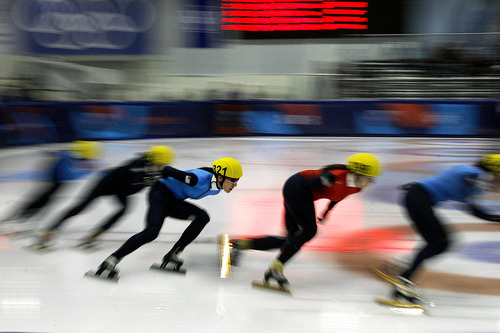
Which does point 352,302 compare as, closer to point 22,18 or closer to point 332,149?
point 332,149

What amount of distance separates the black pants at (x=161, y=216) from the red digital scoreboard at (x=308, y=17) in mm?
10010

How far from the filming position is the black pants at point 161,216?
4.08m

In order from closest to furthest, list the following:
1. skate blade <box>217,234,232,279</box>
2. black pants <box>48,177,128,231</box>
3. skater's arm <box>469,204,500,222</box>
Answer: skater's arm <box>469,204,500,222</box>
skate blade <box>217,234,232,279</box>
black pants <box>48,177,128,231</box>

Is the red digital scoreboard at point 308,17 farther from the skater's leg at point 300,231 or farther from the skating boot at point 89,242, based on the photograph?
the skater's leg at point 300,231

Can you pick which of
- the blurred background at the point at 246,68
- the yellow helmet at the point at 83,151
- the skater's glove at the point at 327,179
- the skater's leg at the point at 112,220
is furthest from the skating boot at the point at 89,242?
the blurred background at the point at 246,68

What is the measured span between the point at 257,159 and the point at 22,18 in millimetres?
9218

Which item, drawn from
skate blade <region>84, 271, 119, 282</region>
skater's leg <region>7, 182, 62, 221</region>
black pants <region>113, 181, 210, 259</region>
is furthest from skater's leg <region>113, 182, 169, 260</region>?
skater's leg <region>7, 182, 62, 221</region>

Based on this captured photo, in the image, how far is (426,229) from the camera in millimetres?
3752

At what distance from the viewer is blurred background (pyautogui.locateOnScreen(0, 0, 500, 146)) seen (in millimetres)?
12461

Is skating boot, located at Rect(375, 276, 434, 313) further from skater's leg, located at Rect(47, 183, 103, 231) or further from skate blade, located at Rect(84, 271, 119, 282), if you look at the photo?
skater's leg, located at Rect(47, 183, 103, 231)

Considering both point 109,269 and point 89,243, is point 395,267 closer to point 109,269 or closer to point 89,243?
point 109,269

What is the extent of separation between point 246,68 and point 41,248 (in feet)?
35.9

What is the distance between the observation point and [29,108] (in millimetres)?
11516

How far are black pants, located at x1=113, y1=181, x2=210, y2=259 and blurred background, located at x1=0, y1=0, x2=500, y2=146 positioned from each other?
812 centimetres
